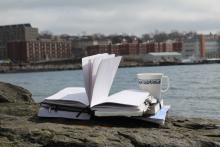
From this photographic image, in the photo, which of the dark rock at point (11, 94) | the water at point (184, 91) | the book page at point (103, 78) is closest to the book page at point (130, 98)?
the book page at point (103, 78)

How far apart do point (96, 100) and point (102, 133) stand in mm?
698

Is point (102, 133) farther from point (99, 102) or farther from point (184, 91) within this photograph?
point (184, 91)

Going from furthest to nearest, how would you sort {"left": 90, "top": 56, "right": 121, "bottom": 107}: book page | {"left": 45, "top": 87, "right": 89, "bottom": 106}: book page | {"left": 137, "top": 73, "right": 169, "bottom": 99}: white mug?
{"left": 137, "top": 73, "right": 169, "bottom": 99}: white mug → {"left": 45, "top": 87, "right": 89, "bottom": 106}: book page → {"left": 90, "top": 56, "right": 121, "bottom": 107}: book page

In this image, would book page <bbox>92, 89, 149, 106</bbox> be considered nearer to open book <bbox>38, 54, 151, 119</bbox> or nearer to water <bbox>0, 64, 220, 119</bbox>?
open book <bbox>38, 54, 151, 119</bbox>

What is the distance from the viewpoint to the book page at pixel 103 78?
6109mm

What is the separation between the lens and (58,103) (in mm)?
6367

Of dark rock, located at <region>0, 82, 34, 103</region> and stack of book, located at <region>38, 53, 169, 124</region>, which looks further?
dark rock, located at <region>0, 82, 34, 103</region>

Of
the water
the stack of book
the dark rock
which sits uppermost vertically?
the stack of book

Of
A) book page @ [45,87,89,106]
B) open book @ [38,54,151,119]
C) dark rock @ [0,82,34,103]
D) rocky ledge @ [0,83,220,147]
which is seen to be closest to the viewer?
rocky ledge @ [0,83,220,147]

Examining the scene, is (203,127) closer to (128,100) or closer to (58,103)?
(128,100)

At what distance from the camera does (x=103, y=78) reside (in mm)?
6316

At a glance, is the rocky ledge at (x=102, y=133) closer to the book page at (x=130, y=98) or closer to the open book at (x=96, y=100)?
the open book at (x=96, y=100)

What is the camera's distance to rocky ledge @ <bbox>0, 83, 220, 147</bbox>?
5.41 meters

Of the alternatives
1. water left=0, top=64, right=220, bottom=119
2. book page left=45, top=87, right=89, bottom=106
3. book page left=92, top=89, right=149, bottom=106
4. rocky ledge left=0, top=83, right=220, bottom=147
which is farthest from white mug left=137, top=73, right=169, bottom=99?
water left=0, top=64, right=220, bottom=119
